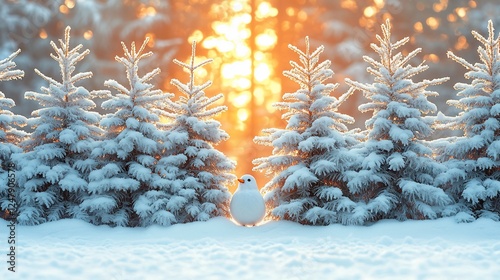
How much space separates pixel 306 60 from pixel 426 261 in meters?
4.61

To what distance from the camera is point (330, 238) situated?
7824mm

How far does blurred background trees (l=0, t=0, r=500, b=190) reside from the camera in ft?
62.3

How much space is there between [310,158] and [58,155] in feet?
14.9

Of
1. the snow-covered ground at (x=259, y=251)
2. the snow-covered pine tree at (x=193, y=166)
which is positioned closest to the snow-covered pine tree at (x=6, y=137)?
the snow-covered ground at (x=259, y=251)

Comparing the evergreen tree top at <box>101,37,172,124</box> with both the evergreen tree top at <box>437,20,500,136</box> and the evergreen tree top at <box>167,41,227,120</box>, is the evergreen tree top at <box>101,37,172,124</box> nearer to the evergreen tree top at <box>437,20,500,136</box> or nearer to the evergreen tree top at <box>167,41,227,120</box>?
the evergreen tree top at <box>167,41,227,120</box>

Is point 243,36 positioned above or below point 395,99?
above

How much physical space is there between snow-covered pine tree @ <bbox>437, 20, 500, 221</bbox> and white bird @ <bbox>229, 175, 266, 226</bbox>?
10.0 feet

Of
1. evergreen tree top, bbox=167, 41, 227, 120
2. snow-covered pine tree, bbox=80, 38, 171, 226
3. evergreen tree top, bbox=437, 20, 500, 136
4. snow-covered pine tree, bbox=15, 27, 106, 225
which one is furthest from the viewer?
evergreen tree top, bbox=167, 41, 227, 120

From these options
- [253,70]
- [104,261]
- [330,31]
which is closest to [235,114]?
[253,70]

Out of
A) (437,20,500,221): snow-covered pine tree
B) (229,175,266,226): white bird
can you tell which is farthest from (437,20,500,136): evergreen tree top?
(229,175,266,226): white bird

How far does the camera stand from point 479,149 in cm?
902

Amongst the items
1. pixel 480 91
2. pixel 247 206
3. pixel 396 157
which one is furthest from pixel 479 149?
pixel 247 206

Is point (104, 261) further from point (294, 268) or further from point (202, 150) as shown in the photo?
point (202, 150)

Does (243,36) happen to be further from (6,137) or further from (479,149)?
(479,149)
